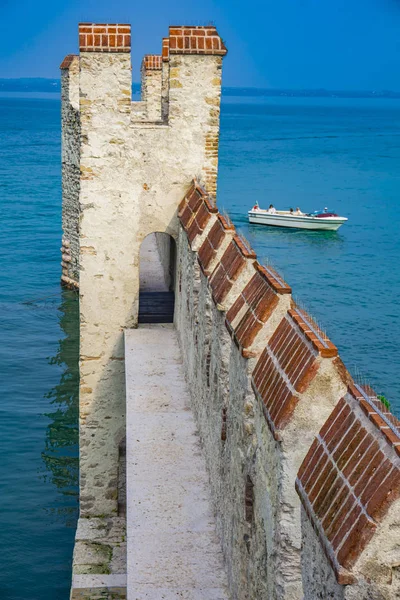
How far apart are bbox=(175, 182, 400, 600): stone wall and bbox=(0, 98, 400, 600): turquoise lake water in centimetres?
877

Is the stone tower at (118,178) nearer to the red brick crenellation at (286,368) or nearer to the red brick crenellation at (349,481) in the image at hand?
the red brick crenellation at (286,368)

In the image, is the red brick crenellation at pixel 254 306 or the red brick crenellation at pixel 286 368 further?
the red brick crenellation at pixel 254 306

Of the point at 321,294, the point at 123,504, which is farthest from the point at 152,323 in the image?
the point at 321,294

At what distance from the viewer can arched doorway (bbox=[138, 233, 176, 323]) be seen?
16406mm

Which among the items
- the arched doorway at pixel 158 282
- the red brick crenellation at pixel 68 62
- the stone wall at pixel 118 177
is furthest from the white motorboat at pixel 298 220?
the stone wall at pixel 118 177

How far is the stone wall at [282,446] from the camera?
4.61 metres

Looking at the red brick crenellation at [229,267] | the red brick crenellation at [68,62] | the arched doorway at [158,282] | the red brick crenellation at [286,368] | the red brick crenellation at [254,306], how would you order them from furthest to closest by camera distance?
the red brick crenellation at [68,62] → the arched doorway at [158,282] → the red brick crenellation at [229,267] → the red brick crenellation at [254,306] → the red brick crenellation at [286,368]

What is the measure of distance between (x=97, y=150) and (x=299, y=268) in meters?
35.0

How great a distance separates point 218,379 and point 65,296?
29055mm

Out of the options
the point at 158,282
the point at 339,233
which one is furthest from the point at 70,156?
the point at 339,233

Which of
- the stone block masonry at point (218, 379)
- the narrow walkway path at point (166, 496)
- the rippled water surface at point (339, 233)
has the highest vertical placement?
the stone block masonry at point (218, 379)

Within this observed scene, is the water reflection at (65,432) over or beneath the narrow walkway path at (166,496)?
beneath

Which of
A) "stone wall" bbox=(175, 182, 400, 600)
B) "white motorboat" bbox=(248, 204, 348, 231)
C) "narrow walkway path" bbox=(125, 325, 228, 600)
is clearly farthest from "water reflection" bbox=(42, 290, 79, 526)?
"white motorboat" bbox=(248, 204, 348, 231)

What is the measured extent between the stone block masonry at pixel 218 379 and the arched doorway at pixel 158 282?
21 centimetres
